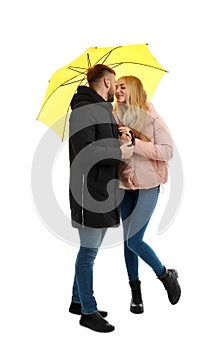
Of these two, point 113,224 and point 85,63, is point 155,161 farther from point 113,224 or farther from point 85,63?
point 85,63

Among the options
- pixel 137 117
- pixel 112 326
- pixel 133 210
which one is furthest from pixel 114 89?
pixel 112 326

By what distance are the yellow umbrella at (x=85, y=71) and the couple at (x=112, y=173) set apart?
0.20m

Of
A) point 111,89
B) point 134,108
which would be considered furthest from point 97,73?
point 134,108

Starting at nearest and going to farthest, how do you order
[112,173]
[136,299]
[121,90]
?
[112,173] < [121,90] < [136,299]

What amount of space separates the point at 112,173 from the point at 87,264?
0.65 m

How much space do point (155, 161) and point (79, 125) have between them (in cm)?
77

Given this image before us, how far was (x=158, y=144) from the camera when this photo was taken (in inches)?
161

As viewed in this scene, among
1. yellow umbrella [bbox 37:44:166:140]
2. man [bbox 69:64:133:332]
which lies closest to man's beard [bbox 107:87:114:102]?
man [bbox 69:64:133:332]

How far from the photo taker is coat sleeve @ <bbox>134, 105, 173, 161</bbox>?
4023 millimetres

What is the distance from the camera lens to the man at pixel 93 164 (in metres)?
3.62

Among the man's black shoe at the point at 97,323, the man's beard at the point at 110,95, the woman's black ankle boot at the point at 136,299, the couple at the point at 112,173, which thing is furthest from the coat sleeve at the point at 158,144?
the man's black shoe at the point at 97,323

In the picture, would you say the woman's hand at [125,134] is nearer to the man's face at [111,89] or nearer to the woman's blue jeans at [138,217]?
the man's face at [111,89]

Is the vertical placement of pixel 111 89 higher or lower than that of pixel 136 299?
higher

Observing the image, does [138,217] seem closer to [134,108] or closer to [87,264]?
[87,264]
